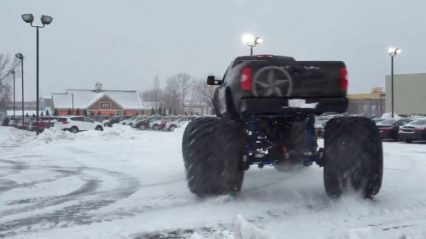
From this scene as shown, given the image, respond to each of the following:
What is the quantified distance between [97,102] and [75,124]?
6603 centimetres

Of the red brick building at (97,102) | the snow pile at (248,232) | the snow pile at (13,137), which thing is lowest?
the snow pile at (13,137)

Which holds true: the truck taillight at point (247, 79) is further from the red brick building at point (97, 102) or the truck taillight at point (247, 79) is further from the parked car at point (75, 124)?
the red brick building at point (97, 102)

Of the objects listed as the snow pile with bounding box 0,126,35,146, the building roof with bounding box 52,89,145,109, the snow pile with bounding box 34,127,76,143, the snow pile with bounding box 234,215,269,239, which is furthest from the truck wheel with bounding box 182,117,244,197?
the building roof with bounding box 52,89,145,109

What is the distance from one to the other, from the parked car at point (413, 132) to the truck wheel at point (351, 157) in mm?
20274

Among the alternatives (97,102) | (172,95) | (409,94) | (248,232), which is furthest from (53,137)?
(172,95)

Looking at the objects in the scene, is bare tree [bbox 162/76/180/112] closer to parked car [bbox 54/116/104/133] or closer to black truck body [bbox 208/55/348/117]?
parked car [bbox 54/116/104/133]

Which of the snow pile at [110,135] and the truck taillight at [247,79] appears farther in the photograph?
the snow pile at [110,135]

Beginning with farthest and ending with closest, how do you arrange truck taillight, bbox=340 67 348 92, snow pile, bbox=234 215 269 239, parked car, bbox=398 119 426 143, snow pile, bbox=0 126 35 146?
snow pile, bbox=0 126 35 146
parked car, bbox=398 119 426 143
truck taillight, bbox=340 67 348 92
snow pile, bbox=234 215 269 239

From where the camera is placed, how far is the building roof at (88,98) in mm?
109125

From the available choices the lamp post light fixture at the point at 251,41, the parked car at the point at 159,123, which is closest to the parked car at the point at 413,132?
the lamp post light fixture at the point at 251,41

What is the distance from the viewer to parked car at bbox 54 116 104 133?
42.0 meters

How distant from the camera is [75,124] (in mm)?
42594

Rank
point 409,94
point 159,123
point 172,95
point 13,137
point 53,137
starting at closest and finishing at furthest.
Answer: point 53,137
point 13,137
point 159,123
point 409,94
point 172,95

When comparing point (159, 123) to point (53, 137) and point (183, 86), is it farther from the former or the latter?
point (183, 86)
